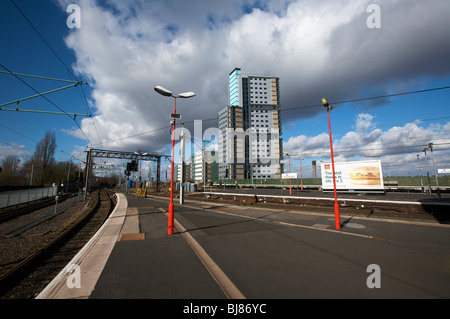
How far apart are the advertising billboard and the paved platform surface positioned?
16.4 metres

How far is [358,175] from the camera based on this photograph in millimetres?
23031

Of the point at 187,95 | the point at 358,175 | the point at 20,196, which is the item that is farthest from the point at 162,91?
the point at 20,196

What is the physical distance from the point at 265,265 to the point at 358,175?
23.6 metres

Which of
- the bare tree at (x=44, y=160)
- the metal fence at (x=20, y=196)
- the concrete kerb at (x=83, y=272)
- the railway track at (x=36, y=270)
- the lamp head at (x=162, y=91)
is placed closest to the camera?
the concrete kerb at (x=83, y=272)

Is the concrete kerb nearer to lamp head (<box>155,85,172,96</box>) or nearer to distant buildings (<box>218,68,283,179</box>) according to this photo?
lamp head (<box>155,85,172,96</box>)

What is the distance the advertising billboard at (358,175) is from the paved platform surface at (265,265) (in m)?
16.4

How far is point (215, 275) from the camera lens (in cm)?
415

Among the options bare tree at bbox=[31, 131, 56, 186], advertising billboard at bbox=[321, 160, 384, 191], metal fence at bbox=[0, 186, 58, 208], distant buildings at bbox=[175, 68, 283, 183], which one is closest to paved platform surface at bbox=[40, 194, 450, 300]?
advertising billboard at bbox=[321, 160, 384, 191]

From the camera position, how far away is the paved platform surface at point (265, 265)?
347cm

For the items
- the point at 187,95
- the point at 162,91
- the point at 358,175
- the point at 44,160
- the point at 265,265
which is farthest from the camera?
the point at 44,160

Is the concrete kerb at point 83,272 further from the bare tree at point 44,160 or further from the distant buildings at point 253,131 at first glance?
the distant buildings at point 253,131

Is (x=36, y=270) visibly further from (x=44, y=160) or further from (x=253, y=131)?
(x=253, y=131)

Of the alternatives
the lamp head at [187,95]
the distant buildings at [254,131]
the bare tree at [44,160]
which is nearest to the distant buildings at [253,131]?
the distant buildings at [254,131]
